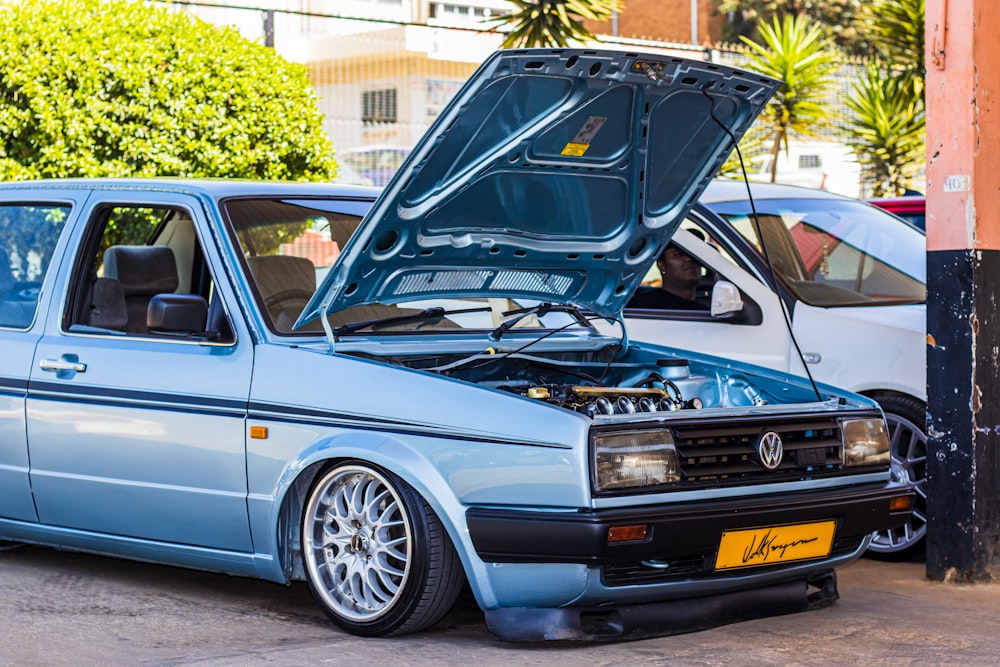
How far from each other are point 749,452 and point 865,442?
582 mm

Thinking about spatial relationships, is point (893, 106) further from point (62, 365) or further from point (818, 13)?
point (818, 13)

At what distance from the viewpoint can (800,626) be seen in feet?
16.9

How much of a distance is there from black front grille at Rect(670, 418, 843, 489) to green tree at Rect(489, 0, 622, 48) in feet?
33.0

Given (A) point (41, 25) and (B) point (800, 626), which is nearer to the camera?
(B) point (800, 626)

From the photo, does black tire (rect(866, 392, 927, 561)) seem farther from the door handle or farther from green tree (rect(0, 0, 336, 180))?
green tree (rect(0, 0, 336, 180))

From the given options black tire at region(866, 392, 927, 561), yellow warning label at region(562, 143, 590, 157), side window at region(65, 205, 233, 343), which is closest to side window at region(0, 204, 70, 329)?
side window at region(65, 205, 233, 343)

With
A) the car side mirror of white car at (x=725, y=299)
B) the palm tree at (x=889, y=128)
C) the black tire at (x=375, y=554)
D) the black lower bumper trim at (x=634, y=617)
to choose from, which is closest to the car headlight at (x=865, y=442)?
the black lower bumper trim at (x=634, y=617)

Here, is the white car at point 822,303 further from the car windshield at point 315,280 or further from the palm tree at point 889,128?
the palm tree at point 889,128

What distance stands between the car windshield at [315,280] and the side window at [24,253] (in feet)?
3.12

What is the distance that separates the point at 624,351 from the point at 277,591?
1.66 meters

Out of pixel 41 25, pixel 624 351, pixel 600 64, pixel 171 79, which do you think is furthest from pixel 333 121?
pixel 600 64

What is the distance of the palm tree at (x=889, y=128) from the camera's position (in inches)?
731

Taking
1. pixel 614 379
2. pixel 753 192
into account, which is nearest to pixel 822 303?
pixel 753 192

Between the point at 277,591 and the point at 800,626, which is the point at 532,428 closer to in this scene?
the point at 800,626
